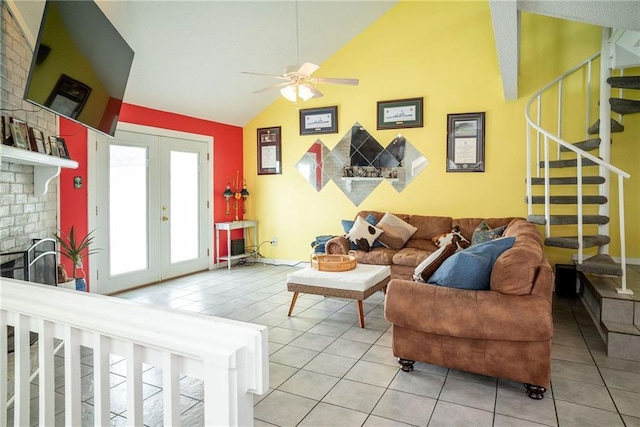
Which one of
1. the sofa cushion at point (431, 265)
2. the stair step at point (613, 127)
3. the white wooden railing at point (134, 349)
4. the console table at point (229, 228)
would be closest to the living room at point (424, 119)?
the console table at point (229, 228)

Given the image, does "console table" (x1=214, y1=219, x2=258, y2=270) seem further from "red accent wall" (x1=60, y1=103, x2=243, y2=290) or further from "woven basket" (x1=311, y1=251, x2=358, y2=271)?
"woven basket" (x1=311, y1=251, x2=358, y2=271)

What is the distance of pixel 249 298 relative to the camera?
454 cm

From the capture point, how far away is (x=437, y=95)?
527cm

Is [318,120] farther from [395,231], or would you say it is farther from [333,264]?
[333,264]

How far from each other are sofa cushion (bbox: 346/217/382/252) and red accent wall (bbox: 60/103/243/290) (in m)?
2.45

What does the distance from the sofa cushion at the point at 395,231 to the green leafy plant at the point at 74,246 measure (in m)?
3.43

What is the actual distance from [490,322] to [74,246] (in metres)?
3.89

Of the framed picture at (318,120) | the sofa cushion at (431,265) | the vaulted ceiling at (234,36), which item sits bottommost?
the sofa cushion at (431,265)

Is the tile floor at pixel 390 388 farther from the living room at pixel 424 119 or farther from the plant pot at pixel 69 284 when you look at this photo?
the living room at pixel 424 119

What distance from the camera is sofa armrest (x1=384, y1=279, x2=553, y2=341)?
229 cm

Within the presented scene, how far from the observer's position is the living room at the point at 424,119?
462cm

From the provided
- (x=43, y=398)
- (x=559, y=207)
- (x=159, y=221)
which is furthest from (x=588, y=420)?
(x=159, y=221)

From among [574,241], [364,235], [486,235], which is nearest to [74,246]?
[364,235]

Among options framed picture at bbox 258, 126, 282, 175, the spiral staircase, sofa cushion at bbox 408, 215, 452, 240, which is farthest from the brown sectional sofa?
framed picture at bbox 258, 126, 282, 175
